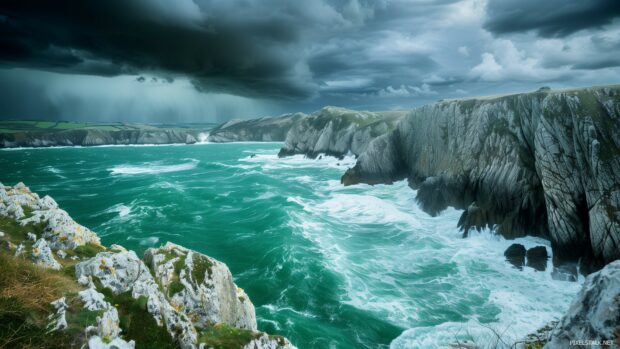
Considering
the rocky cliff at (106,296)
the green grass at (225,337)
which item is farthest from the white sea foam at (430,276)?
the rocky cliff at (106,296)

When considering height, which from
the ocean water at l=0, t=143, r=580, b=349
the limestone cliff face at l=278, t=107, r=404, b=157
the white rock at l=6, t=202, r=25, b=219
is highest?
the limestone cliff face at l=278, t=107, r=404, b=157

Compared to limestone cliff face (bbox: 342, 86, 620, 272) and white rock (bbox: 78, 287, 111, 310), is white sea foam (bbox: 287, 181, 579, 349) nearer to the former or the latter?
limestone cliff face (bbox: 342, 86, 620, 272)

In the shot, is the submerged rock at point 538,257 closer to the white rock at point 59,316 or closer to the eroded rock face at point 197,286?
the eroded rock face at point 197,286

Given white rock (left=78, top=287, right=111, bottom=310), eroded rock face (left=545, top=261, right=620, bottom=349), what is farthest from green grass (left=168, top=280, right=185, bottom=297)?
eroded rock face (left=545, top=261, right=620, bottom=349)

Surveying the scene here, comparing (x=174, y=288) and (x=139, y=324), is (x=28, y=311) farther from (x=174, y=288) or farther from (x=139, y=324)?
(x=174, y=288)

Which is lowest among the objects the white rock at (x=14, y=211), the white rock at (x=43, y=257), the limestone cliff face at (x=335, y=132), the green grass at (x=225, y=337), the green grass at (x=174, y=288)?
the green grass at (x=225, y=337)

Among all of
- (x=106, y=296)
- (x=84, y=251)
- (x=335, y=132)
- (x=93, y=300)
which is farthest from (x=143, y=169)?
(x=93, y=300)
